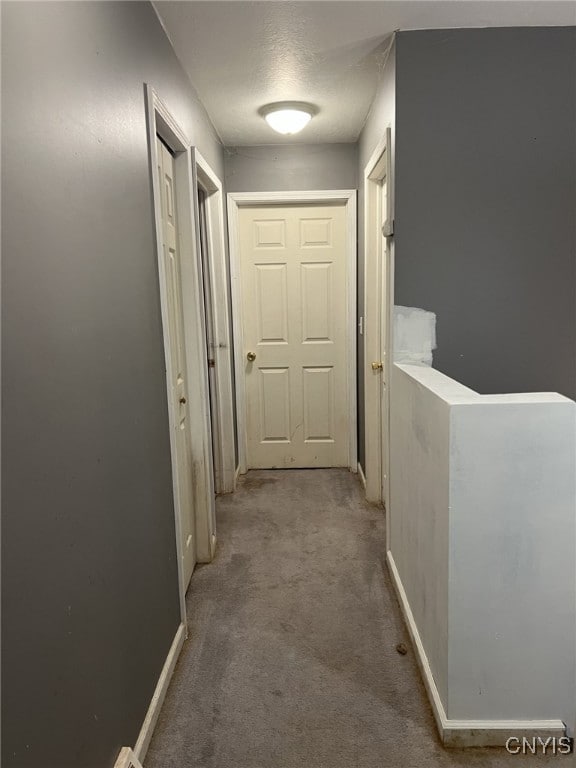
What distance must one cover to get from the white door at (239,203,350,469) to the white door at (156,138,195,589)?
1475 mm

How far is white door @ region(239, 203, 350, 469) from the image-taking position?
152 inches

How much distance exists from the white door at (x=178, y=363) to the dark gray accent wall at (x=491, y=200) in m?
0.97

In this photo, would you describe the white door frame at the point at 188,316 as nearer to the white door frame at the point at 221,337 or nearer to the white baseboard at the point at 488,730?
the white door frame at the point at 221,337

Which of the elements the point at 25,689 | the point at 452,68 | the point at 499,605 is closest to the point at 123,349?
the point at 25,689

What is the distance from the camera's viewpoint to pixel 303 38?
2.14 m

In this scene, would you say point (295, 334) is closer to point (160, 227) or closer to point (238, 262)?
point (238, 262)

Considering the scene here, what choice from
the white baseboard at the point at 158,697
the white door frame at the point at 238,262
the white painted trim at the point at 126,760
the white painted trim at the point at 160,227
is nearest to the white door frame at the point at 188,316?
the white painted trim at the point at 160,227

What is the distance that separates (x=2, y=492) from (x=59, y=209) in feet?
1.90

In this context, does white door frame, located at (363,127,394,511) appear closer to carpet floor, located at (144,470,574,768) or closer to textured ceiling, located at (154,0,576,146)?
carpet floor, located at (144,470,574,768)

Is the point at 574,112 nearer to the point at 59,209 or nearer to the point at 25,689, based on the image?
the point at 59,209

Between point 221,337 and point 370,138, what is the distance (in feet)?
5.01

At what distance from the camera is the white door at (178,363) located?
88.5 inches

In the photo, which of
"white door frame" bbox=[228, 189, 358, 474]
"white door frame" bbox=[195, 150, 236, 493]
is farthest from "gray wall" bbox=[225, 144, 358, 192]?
"white door frame" bbox=[195, 150, 236, 493]

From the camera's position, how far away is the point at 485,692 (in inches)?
62.2
